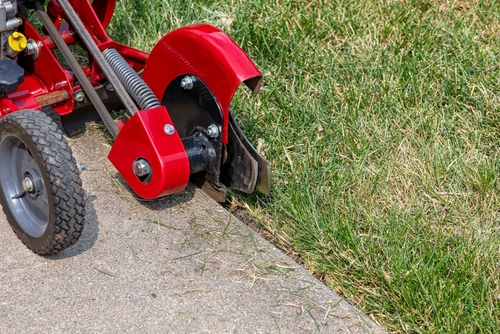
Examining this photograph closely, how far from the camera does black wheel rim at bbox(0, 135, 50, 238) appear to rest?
2627mm

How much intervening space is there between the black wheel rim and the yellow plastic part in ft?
1.57

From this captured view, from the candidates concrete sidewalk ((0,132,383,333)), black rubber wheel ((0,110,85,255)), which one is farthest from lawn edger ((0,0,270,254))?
concrete sidewalk ((0,132,383,333))

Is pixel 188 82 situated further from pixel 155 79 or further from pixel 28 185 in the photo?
pixel 28 185

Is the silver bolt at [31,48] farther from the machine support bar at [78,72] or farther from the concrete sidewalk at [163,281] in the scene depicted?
the concrete sidewalk at [163,281]

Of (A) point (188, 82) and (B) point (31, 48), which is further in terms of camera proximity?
(B) point (31, 48)

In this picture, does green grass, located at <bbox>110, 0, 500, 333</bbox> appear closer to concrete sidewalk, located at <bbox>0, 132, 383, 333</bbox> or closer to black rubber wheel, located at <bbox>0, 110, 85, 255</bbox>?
concrete sidewalk, located at <bbox>0, 132, 383, 333</bbox>

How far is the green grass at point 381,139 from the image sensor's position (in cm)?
256

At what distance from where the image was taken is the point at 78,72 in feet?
9.59

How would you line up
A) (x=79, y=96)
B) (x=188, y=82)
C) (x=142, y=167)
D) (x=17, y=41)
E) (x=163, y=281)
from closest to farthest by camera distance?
1. (x=163, y=281)
2. (x=142, y=167)
3. (x=188, y=82)
4. (x=17, y=41)
5. (x=79, y=96)

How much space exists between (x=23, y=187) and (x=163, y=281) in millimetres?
600

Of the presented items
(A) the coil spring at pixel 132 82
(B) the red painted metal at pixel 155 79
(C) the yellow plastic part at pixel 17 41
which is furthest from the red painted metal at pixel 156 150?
(C) the yellow plastic part at pixel 17 41

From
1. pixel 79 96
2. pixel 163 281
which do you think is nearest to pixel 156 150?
pixel 163 281

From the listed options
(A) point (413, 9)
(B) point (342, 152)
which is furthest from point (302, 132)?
(A) point (413, 9)

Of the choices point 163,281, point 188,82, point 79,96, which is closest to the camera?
point 163,281
